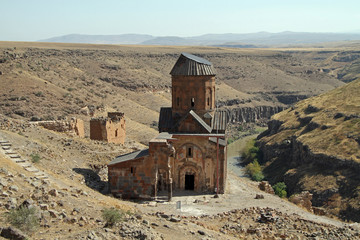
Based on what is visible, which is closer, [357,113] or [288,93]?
[357,113]

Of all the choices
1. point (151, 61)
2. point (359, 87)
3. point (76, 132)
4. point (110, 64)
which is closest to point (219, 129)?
point (76, 132)

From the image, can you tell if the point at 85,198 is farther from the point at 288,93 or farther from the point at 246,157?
the point at 288,93

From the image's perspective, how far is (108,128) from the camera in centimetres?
3234

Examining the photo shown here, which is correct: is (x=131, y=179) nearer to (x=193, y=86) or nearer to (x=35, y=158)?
(x=35, y=158)

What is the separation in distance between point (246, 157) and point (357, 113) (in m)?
14.2

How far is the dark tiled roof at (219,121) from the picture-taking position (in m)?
27.4

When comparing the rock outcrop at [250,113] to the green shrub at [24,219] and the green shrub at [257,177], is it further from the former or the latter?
the green shrub at [24,219]

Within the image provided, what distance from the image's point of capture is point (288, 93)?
98.6 meters

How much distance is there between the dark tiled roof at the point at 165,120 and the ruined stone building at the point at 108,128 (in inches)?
212

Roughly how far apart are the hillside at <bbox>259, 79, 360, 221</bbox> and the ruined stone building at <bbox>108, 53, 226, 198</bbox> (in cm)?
1592

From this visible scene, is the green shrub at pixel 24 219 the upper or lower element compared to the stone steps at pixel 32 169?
upper

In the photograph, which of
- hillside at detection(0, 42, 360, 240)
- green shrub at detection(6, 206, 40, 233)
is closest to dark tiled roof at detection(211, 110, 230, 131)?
hillside at detection(0, 42, 360, 240)

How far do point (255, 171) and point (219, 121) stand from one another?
2444 cm

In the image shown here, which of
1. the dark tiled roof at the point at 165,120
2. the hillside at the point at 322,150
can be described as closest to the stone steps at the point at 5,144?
the dark tiled roof at the point at 165,120
